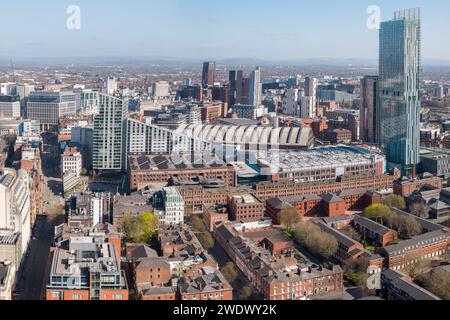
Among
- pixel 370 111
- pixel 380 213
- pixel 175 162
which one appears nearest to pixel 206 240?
pixel 380 213

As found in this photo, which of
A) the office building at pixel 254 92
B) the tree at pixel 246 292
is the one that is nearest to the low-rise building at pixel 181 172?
the tree at pixel 246 292

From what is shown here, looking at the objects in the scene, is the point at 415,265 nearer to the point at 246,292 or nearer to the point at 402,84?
the point at 246,292

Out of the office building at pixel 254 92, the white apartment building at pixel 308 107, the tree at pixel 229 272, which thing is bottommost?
the tree at pixel 229 272

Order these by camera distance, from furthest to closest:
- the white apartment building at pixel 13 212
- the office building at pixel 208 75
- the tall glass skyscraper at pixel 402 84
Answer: the office building at pixel 208 75, the tall glass skyscraper at pixel 402 84, the white apartment building at pixel 13 212

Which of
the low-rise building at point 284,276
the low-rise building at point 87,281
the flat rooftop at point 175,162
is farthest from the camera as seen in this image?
the flat rooftop at point 175,162

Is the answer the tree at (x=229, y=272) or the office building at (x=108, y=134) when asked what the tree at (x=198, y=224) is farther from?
the office building at (x=108, y=134)

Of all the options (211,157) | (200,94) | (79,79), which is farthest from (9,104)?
(211,157)

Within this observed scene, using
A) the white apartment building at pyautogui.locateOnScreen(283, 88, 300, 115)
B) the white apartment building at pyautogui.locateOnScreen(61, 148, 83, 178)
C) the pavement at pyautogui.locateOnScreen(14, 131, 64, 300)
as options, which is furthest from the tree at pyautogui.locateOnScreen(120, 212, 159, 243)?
the white apartment building at pyautogui.locateOnScreen(283, 88, 300, 115)

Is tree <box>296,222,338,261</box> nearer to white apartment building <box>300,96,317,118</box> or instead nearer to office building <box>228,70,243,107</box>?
white apartment building <box>300,96,317,118</box>
